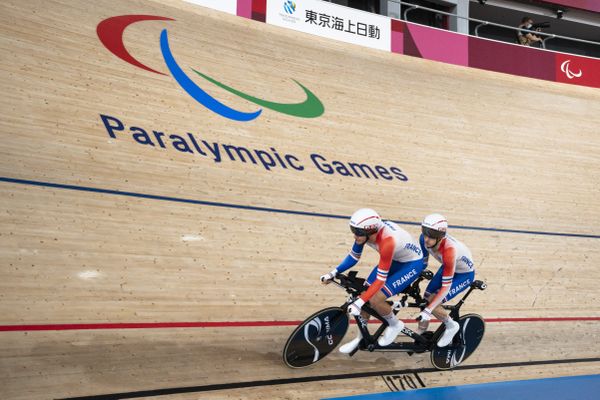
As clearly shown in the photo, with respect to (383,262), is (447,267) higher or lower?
lower

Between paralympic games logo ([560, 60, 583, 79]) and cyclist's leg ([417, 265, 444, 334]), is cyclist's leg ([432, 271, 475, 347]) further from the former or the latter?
paralympic games logo ([560, 60, 583, 79])

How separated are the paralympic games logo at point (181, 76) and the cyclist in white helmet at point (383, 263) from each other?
7.60 feet

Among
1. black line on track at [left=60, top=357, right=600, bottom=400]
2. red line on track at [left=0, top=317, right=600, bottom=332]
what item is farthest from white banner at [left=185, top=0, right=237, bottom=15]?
black line on track at [left=60, top=357, right=600, bottom=400]

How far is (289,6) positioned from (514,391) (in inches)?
195

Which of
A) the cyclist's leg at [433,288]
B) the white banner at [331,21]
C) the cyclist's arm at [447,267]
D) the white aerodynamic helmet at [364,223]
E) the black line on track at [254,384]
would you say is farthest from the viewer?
the white banner at [331,21]

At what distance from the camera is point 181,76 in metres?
5.70

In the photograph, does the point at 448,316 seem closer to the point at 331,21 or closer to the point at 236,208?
the point at 236,208

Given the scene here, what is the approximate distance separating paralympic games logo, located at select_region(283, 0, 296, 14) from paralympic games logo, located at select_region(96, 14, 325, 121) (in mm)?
1544

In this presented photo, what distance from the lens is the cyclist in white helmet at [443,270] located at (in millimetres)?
4004

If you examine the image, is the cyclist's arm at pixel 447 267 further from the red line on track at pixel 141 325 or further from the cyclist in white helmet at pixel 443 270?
the red line on track at pixel 141 325

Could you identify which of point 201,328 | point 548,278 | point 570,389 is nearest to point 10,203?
point 201,328

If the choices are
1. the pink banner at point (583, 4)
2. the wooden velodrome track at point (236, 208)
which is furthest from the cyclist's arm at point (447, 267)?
the pink banner at point (583, 4)

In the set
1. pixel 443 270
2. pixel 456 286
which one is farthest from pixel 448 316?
pixel 443 270

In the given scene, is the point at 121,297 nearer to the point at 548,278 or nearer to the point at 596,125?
the point at 548,278
